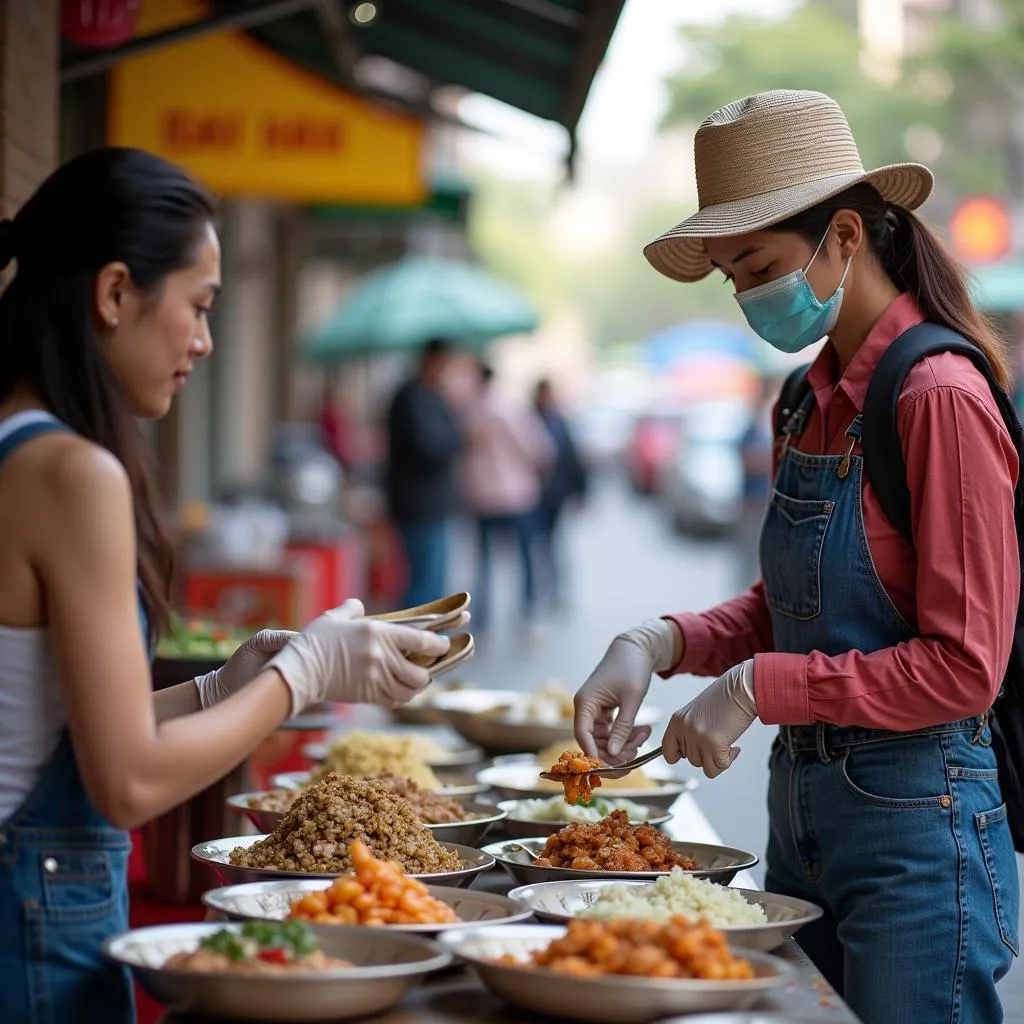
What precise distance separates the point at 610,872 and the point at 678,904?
35cm

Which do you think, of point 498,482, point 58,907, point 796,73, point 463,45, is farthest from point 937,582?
point 796,73

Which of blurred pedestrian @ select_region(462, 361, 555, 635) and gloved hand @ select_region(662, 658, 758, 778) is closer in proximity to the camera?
gloved hand @ select_region(662, 658, 758, 778)

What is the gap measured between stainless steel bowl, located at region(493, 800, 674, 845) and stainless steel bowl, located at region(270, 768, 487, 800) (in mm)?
137

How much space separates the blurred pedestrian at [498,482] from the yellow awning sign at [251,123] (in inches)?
213

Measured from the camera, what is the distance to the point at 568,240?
10312cm

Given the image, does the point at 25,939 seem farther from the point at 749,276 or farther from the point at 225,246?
the point at 225,246

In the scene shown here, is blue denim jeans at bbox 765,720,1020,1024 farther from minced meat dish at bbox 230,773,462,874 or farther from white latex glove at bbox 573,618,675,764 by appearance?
minced meat dish at bbox 230,773,462,874

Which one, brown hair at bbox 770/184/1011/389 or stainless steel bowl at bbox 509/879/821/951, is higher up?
brown hair at bbox 770/184/1011/389

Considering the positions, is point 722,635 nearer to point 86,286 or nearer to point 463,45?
point 86,286

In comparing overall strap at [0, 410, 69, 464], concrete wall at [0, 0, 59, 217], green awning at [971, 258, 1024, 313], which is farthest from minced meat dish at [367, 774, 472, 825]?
green awning at [971, 258, 1024, 313]

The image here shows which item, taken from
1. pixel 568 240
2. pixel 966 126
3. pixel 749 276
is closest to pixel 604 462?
pixel 966 126

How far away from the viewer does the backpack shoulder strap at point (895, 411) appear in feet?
9.41

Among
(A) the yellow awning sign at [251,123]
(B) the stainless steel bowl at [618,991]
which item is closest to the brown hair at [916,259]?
(B) the stainless steel bowl at [618,991]

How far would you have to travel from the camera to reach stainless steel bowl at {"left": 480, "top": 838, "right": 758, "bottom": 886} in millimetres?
2955
